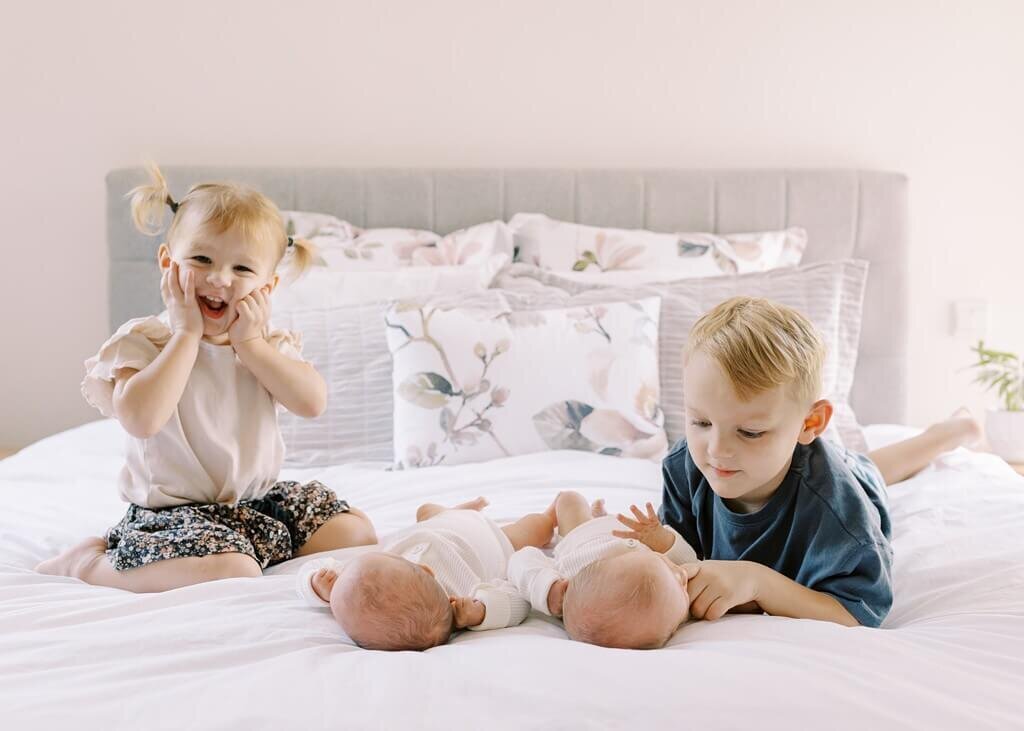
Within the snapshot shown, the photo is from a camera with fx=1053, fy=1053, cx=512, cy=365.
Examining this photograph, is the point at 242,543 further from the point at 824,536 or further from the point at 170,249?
the point at 824,536

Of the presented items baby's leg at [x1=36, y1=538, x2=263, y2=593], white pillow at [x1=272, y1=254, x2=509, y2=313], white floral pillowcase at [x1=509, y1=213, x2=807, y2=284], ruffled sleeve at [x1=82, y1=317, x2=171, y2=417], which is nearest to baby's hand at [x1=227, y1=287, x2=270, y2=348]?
ruffled sleeve at [x1=82, y1=317, x2=171, y2=417]

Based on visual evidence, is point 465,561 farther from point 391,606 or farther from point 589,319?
point 589,319

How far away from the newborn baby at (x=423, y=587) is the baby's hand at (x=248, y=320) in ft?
1.33

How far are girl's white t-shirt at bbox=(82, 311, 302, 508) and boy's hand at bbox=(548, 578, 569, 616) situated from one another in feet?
1.94

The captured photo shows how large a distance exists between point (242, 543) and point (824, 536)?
0.77m

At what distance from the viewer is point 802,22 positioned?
9.12 feet

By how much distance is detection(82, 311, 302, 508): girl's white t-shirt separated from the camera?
152cm

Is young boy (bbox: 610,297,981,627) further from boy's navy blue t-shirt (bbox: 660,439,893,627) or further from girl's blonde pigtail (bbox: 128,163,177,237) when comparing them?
girl's blonde pigtail (bbox: 128,163,177,237)

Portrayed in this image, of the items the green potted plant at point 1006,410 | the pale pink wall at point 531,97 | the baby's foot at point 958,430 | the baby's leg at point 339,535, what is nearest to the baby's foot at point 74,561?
the baby's leg at point 339,535

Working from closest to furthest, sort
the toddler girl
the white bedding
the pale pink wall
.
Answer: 1. the white bedding
2. the toddler girl
3. the pale pink wall

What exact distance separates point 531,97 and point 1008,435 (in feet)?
4.94

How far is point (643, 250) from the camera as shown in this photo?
2.56 meters

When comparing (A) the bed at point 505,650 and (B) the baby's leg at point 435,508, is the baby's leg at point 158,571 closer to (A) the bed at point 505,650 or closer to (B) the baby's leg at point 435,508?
(A) the bed at point 505,650

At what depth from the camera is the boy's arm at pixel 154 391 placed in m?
1.44
